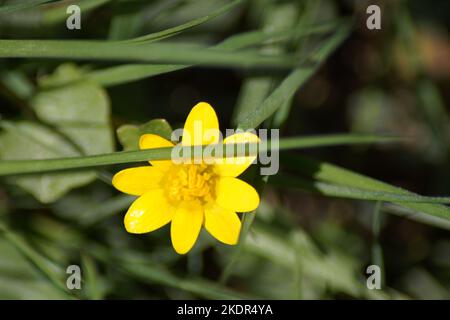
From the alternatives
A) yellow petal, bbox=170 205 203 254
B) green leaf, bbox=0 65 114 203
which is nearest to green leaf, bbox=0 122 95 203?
green leaf, bbox=0 65 114 203

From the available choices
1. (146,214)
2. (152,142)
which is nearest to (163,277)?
(146,214)

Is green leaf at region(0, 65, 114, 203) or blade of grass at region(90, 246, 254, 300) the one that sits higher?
green leaf at region(0, 65, 114, 203)

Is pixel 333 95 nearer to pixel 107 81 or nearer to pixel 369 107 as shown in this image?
pixel 369 107

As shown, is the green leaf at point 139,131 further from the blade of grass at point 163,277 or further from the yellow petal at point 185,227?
the blade of grass at point 163,277

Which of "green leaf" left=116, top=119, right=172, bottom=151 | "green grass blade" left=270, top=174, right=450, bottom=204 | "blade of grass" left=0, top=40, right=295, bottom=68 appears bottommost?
"green grass blade" left=270, top=174, right=450, bottom=204

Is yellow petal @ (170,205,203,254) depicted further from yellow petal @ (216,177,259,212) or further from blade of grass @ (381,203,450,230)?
blade of grass @ (381,203,450,230)
